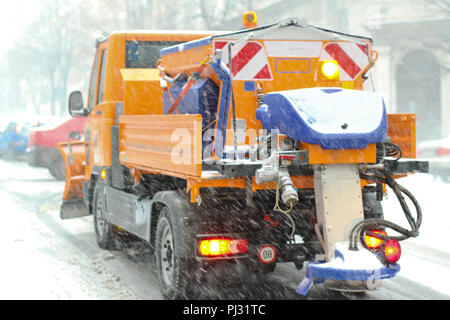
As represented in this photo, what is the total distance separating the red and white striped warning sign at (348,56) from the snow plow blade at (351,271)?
2247 millimetres

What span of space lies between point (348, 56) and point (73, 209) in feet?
17.4

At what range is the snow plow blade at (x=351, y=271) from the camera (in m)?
4.93

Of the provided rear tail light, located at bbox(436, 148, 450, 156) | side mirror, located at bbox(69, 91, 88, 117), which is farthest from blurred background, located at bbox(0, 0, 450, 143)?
side mirror, located at bbox(69, 91, 88, 117)

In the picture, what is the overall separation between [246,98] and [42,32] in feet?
135

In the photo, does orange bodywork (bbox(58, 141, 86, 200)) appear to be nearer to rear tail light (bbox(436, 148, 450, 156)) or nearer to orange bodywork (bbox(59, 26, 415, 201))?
orange bodywork (bbox(59, 26, 415, 201))

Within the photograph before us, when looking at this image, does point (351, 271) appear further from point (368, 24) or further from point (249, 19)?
point (368, 24)

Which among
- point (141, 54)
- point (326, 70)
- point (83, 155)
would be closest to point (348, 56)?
point (326, 70)

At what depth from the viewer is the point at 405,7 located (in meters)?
28.4

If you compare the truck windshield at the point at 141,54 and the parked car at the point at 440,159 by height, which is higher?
the truck windshield at the point at 141,54

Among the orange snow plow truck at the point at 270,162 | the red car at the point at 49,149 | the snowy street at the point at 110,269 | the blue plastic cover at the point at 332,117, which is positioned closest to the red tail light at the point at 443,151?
the snowy street at the point at 110,269

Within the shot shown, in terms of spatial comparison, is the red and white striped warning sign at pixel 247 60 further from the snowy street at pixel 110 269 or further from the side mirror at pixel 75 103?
the side mirror at pixel 75 103

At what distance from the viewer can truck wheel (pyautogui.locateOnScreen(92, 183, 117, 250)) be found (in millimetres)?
8656

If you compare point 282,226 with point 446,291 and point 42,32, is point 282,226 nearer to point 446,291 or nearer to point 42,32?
point 446,291

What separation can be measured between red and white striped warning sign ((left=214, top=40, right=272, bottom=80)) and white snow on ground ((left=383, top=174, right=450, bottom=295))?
278cm
